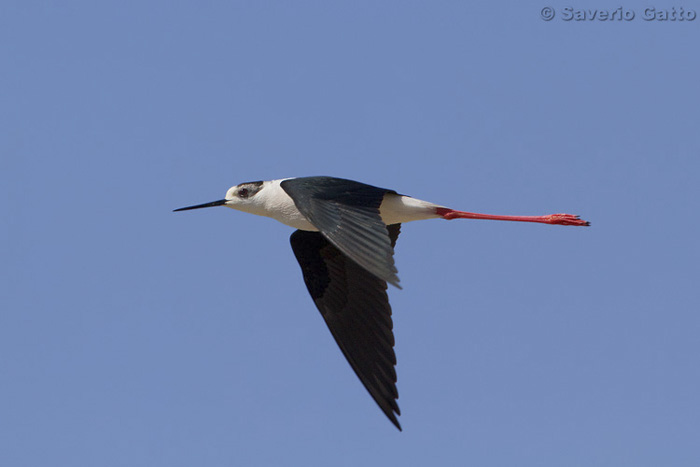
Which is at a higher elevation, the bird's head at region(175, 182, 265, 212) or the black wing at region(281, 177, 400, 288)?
the bird's head at region(175, 182, 265, 212)

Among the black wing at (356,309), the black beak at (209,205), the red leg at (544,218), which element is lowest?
the black wing at (356,309)

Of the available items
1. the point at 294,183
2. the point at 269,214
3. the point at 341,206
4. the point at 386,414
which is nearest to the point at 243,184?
the point at 269,214

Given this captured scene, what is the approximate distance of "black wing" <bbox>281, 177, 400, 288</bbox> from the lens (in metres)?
8.16

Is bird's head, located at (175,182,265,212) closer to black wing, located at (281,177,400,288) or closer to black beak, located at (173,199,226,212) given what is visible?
black beak, located at (173,199,226,212)

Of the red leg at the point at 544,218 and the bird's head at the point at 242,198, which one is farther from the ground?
the bird's head at the point at 242,198

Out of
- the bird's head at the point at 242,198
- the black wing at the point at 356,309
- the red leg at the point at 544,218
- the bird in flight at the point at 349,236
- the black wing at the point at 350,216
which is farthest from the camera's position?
the red leg at the point at 544,218

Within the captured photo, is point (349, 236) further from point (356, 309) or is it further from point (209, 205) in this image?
point (209, 205)

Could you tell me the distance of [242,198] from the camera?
10797 millimetres

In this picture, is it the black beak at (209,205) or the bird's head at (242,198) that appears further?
the black beak at (209,205)

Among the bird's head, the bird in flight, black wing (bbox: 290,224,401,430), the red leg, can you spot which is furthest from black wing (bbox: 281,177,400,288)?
the red leg

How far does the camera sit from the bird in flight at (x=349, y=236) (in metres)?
8.98

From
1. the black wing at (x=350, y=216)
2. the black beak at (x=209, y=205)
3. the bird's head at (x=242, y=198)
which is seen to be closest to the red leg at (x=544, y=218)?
the black wing at (x=350, y=216)

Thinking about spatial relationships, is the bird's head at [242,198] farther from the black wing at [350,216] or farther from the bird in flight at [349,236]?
the black wing at [350,216]

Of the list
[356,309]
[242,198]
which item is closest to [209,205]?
[242,198]
